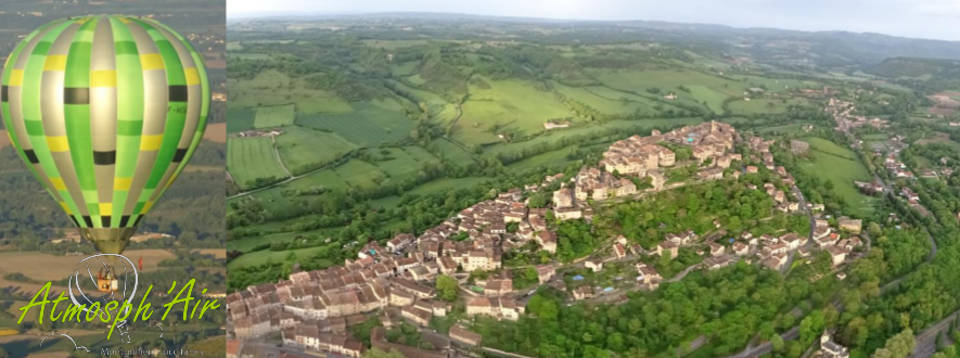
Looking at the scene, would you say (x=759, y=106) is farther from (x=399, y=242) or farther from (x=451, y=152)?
(x=399, y=242)

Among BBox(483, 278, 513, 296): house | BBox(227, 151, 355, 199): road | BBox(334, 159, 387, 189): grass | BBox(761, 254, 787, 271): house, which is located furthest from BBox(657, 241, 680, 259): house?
BBox(227, 151, 355, 199): road

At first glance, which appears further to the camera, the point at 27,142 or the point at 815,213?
the point at 815,213

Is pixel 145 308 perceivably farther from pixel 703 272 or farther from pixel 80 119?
pixel 703 272

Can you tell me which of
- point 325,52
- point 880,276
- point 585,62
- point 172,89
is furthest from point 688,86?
point 172,89

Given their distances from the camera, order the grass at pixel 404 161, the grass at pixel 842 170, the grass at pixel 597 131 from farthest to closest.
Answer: the grass at pixel 597 131
the grass at pixel 404 161
the grass at pixel 842 170

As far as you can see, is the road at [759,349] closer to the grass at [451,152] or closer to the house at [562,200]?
the house at [562,200]

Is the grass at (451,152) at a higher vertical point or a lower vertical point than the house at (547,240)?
lower

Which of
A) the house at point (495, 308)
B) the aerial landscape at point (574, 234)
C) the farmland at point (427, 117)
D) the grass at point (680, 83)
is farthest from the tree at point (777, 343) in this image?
the grass at point (680, 83)
